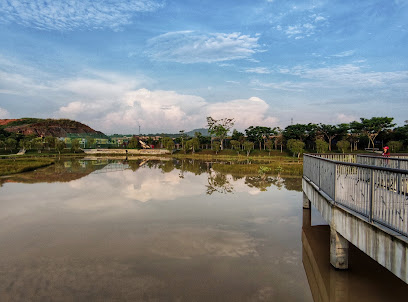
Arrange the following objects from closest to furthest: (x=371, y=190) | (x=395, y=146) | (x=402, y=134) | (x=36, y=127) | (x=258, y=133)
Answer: (x=371, y=190), (x=395, y=146), (x=402, y=134), (x=258, y=133), (x=36, y=127)

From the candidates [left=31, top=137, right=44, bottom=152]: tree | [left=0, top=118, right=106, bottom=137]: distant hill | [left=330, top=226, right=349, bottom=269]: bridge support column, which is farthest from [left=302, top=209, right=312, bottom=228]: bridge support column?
[left=0, top=118, right=106, bottom=137]: distant hill

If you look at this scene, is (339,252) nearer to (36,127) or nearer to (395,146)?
(395,146)

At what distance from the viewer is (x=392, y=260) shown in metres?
5.57

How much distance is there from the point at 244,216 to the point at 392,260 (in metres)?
11.0

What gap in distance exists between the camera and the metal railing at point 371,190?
19.2 feet

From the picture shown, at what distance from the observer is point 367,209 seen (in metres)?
6.95

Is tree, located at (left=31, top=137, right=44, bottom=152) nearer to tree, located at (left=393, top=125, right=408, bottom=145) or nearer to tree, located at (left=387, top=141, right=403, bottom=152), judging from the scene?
tree, located at (left=387, top=141, right=403, bottom=152)

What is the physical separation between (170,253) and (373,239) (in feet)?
23.8

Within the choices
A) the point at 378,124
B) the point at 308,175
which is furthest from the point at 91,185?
the point at 378,124

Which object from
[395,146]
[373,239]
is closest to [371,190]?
[373,239]

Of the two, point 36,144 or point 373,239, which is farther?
point 36,144

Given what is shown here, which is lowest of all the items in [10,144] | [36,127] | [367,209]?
[367,209]

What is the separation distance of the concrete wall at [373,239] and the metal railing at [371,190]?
0.60ft

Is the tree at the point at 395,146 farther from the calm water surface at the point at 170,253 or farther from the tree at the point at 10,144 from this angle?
the tree at the point at 10,144
